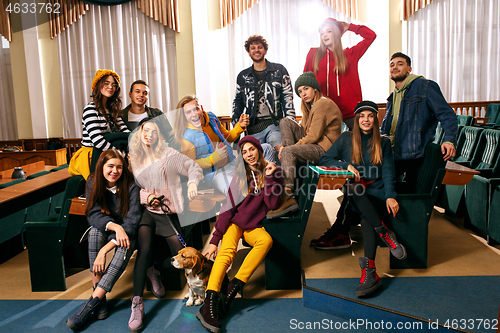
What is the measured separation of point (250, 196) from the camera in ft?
7.64

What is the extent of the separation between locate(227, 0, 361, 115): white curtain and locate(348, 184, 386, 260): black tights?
14.6ft

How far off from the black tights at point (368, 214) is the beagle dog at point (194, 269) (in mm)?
997

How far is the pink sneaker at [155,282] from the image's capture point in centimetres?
227

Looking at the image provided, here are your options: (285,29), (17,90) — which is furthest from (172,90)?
(17,90)

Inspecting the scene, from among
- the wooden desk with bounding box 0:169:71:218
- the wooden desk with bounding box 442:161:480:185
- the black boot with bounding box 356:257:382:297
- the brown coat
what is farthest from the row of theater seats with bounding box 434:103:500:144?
the wooden desk with bounding box 0:169:71:218

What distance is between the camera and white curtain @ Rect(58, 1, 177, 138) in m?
6.51

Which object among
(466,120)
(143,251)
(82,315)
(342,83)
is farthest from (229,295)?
(466,120)

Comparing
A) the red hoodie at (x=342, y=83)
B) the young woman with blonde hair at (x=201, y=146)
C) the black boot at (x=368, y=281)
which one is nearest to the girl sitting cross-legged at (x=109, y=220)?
the young woman with blonde hair at (x=201, y=146)

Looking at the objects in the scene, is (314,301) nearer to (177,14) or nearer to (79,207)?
(79,207)

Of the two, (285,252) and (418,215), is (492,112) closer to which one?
(418,215)

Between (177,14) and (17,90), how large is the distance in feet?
10.9

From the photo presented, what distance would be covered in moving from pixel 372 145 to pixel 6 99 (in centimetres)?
701

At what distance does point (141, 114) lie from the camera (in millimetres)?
2840

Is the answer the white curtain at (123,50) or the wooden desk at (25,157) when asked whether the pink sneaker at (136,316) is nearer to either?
the wooden desk at (25,157)
